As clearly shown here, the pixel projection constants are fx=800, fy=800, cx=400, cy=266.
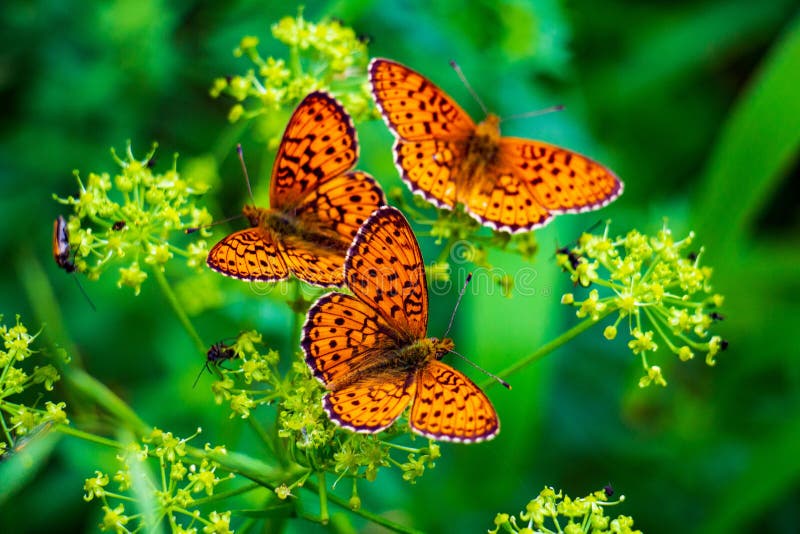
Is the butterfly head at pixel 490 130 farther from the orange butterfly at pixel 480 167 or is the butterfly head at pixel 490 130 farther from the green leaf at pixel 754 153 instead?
the green leaf at pixel 754 153

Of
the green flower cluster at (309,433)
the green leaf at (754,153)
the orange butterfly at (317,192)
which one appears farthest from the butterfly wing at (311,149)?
the green leaf at (754,153)

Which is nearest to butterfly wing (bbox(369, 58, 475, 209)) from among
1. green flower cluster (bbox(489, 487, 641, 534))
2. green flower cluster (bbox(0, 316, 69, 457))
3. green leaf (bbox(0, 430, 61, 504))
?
green flower cluster (bbox(489, 487, 641, 534))

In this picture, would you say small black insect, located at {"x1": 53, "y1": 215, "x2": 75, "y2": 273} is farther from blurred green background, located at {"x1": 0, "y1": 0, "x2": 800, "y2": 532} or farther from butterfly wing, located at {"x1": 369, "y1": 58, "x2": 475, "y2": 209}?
butterfly wing, located at {"x1": 369, "y1": 58, "x2": 475, "y2": 209}

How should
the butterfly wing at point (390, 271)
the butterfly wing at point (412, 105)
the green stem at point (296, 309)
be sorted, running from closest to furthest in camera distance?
the butterfly wing at point (390, 271), the green stem at point (296, 309), the butterfly wing at point (412, 105)

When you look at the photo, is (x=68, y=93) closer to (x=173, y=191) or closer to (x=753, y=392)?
(x=173, y=191)

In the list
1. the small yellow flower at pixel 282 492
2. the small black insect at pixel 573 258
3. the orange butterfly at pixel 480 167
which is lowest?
the small yellow flower at pixel 282 492

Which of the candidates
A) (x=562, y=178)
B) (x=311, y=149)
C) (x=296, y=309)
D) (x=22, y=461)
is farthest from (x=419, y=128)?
(x=22, y=461)

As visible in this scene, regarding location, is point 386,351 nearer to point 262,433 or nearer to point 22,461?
point 262,433
